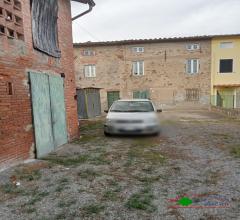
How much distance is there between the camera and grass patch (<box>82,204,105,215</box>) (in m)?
3.12

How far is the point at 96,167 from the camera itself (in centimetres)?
507

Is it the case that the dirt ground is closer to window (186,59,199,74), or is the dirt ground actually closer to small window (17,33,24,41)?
small window (17,33,24,41)

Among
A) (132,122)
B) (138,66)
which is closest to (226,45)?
(138,66)

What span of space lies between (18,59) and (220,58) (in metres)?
21.7

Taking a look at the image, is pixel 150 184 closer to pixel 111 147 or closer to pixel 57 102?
pixel 111 147

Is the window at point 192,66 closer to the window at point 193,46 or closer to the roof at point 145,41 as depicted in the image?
the window at point 193,46

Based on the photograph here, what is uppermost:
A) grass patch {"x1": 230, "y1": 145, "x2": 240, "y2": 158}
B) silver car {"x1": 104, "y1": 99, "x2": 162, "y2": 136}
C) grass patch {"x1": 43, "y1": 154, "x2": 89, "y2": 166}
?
silver car {"x1": 104, "y1": 99, "x2": 162, "y2": 136}

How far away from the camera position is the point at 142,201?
3.42m

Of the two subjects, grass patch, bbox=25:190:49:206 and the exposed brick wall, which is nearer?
grass patch, bbox=25:190:49:206

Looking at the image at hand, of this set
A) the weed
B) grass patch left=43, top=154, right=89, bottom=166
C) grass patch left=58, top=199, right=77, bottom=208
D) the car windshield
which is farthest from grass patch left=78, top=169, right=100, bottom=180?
the car windshield

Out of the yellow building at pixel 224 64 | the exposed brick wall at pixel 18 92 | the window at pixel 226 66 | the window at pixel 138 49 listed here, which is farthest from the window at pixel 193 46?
the exposed brick wall at pixel 18 92

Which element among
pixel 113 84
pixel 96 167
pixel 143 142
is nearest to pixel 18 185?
pixel 96 167

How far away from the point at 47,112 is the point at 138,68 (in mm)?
18237

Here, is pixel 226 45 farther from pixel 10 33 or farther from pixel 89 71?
pixel 10 33
